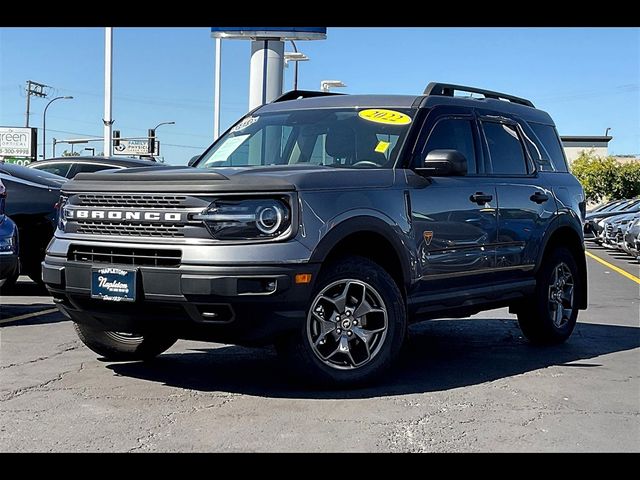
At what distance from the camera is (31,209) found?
32.7ft

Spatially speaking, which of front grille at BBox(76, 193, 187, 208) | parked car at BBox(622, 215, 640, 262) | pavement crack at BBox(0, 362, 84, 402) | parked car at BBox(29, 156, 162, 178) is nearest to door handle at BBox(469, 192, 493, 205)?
front grille at BBox(76, 193, 187, 208)

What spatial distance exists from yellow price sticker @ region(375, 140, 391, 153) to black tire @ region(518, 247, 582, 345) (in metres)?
2.11

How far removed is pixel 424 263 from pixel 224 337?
1.57 metres

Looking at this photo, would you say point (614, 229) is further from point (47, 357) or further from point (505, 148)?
point (47, 357)

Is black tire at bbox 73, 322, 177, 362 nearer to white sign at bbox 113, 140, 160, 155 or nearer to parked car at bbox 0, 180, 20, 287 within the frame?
parked car at bbox 0, 180, 20, 287

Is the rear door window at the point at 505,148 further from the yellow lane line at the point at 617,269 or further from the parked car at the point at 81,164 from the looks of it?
the yellow lane line at the point at 617,269

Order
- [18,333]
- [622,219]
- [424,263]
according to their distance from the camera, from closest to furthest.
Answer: [424,263] → [18,333] → [622,219]

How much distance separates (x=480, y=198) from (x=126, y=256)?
272cm

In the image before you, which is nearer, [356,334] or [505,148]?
[356,334]

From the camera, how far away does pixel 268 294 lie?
5.09 metres

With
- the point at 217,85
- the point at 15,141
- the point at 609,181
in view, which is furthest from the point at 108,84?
the point at 609,181
